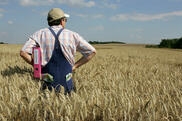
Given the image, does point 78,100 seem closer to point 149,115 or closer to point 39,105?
point 39,105

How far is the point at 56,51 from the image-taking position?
174 inches

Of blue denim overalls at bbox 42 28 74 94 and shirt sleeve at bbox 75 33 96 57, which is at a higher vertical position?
shirt sleeve at bbox 75 33 96 57

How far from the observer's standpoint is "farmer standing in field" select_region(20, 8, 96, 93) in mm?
4375

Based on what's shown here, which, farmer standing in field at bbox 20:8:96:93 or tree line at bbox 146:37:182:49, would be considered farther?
tree line at bbox 146:37:182:49

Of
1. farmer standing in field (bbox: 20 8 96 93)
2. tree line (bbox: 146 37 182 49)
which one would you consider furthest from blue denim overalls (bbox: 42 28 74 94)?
tree line (bbox: 146 37 182 49)

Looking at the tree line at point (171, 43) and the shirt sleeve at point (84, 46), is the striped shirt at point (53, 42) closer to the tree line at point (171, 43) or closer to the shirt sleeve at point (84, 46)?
the shirt sleeve at point (84, 46)

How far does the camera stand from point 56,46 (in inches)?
173

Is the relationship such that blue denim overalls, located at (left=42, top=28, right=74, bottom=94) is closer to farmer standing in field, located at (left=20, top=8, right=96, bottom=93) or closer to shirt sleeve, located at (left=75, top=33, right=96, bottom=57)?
farmer standing in field, located at (left=20, top=8, right=96, bottom=93)

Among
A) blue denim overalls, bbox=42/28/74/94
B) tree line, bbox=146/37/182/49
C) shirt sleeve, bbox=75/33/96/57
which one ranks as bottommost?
tree line, bbox=146/37/182/49

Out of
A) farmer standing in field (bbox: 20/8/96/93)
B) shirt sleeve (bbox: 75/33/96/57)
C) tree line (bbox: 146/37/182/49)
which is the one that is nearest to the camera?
farmer standing in field (bbox: 20/8/96/93)

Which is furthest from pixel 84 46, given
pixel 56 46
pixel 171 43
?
pixel 171 43

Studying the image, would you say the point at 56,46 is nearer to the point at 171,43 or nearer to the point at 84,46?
the point at 84,46

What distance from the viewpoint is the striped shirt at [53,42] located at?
4375 mm

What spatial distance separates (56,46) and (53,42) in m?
0.07
